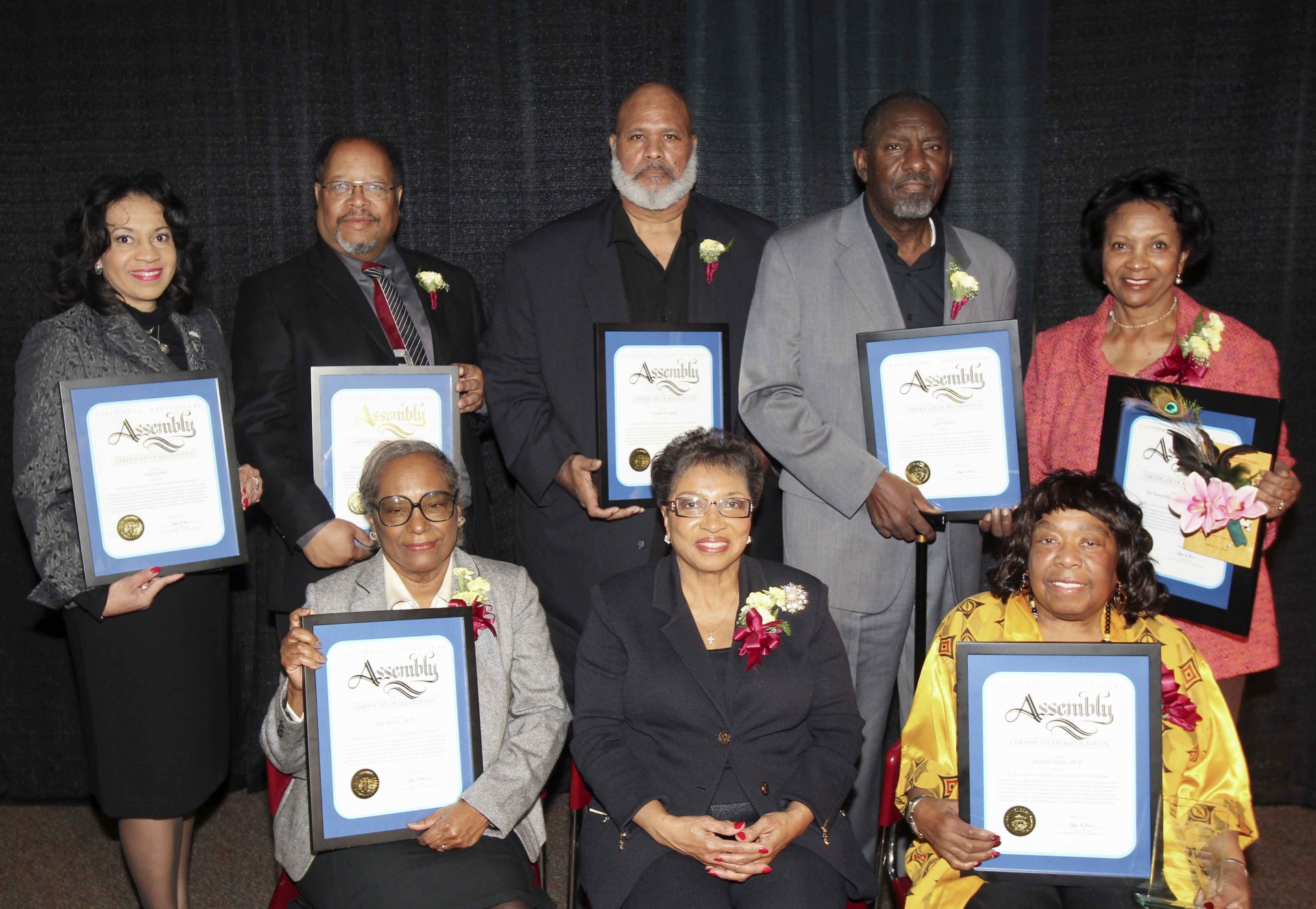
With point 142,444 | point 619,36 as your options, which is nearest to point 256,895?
point 142,444

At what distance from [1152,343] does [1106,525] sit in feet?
2.99

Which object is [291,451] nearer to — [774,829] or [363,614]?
[363,614]

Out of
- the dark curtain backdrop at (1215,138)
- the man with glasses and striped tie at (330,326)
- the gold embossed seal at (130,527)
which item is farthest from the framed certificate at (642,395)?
the dark curtain backdrop at (1215,138)

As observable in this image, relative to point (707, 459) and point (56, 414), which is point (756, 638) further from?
point (56, 414)

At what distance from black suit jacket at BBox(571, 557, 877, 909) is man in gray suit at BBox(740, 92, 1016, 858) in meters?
0.59

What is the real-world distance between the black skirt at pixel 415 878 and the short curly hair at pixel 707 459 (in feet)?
3.20

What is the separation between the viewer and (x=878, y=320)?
3234 millimetres

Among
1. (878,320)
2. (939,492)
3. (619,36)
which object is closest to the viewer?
(939,492)

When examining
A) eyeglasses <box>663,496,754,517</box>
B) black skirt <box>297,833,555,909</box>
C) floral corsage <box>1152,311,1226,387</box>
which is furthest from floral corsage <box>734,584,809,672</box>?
floral corsage <box>1152,311,1226,387</box>

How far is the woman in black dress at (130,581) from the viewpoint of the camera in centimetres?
281

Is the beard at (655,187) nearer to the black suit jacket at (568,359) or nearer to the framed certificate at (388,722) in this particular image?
the black suit jacket at (568,359)

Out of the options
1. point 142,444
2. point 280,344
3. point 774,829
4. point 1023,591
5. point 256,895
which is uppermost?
point 280,344

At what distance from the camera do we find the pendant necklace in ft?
9.82

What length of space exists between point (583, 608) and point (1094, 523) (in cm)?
166
